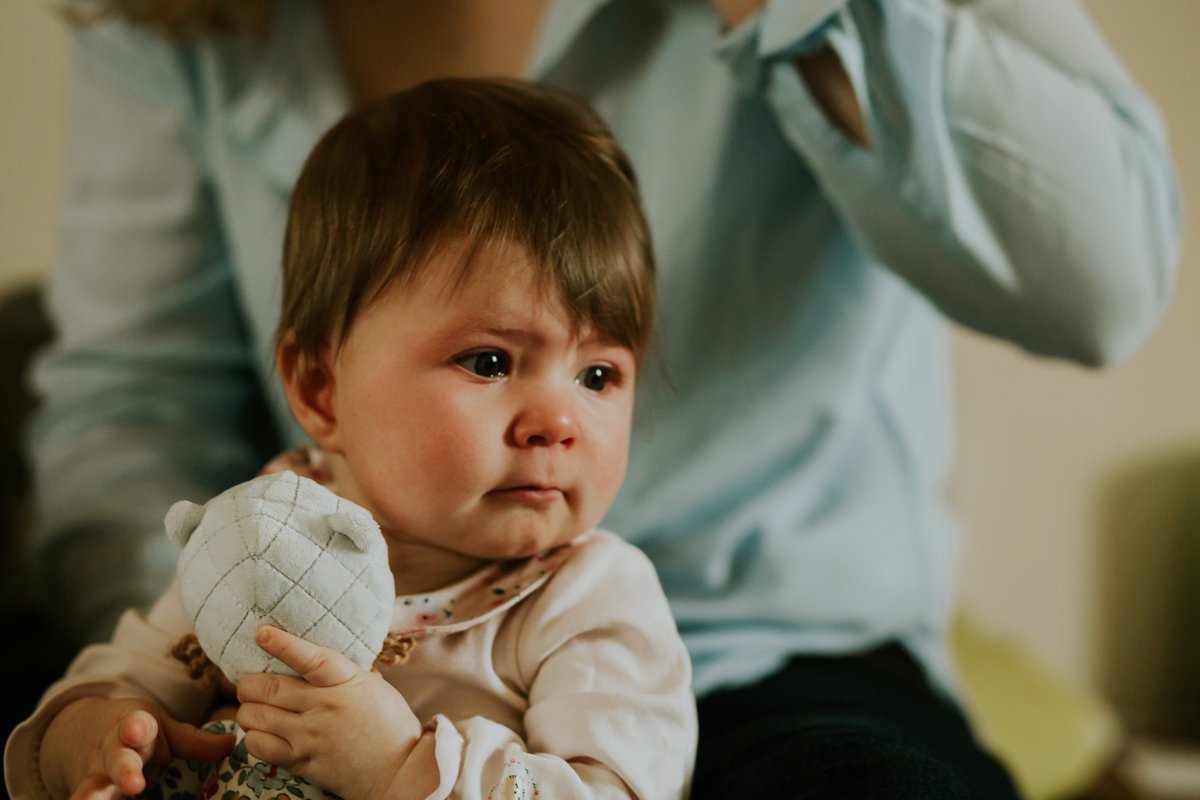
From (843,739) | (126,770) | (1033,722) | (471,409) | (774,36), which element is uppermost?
(774,36)

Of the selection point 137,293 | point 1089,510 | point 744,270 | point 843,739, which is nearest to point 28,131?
point 137,293

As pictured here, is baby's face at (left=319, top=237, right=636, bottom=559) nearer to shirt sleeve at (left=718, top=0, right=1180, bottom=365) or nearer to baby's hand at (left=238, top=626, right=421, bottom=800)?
baby's hand at (left=238, top=626, right=421, bottom=800)

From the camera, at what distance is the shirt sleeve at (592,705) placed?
44cm

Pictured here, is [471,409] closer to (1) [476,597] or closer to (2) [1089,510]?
(1) [476,597]

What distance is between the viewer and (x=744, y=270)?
755mm

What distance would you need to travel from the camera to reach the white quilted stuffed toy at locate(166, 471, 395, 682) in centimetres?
40

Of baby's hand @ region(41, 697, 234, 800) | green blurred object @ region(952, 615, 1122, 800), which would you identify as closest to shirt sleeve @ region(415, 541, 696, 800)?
baby's hand @ region(41, 697, 234, 800)

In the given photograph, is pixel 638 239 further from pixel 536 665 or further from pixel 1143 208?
pixel 1143 208

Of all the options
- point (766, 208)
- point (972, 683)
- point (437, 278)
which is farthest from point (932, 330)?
point (972, 683)

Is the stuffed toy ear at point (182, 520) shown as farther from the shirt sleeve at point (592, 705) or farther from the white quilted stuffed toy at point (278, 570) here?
the shirt sleeve at point (592, 705)

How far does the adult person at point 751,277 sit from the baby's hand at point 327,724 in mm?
196

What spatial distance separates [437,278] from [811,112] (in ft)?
0.89

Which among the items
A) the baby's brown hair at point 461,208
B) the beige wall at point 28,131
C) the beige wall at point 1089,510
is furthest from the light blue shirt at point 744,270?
the beige wall at point 1089,510

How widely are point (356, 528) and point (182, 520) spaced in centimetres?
7
